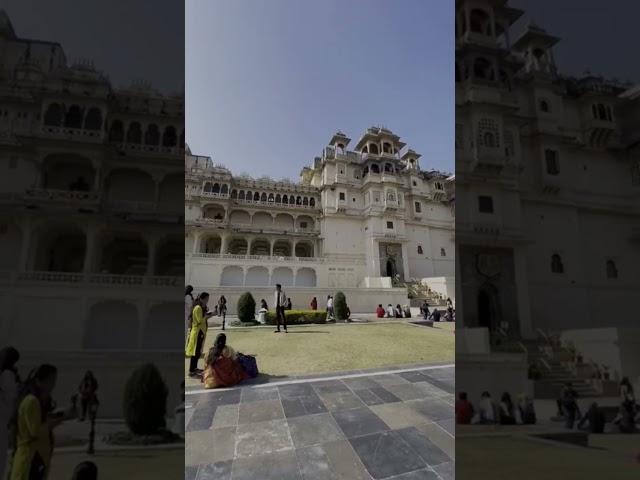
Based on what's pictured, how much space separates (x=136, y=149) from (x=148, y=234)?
0.61 metres

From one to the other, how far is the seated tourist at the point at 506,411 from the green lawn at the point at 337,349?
16.0 ft

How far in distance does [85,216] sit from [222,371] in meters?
4.08

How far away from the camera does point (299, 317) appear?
1688 cm

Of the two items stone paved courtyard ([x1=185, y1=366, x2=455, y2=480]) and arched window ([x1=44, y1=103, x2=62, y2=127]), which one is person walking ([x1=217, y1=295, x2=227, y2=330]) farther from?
arched window ([x1=44, y1=103, x2=62, y2=127])

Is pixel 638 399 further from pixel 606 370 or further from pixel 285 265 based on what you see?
pixel 285 265

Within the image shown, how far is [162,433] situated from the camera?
1.81 m

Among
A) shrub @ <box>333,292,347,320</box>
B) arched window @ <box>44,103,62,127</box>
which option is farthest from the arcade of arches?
arched window @ <box>44,103,62,127</box>

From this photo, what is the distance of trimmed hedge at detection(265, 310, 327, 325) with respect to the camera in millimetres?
16594

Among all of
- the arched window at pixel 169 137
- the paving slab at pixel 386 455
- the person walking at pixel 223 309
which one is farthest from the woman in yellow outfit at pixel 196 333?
the person walking at pixel 223 309

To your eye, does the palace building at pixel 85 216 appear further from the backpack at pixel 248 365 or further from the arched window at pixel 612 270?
the backpack at pixel 248 365

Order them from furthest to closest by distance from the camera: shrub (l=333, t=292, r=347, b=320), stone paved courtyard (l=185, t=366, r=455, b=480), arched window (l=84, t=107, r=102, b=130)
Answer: shrub (l=333, t=292, r=347, b=320), stone paved courtyard (l=185, t=366, r=455, b=480), arched window (l=84, t=107, r=102, b=130)

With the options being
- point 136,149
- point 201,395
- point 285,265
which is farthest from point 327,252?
point 136,149

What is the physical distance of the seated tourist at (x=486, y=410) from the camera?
1747mm

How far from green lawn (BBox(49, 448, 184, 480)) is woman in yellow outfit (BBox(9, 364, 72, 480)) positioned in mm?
72
